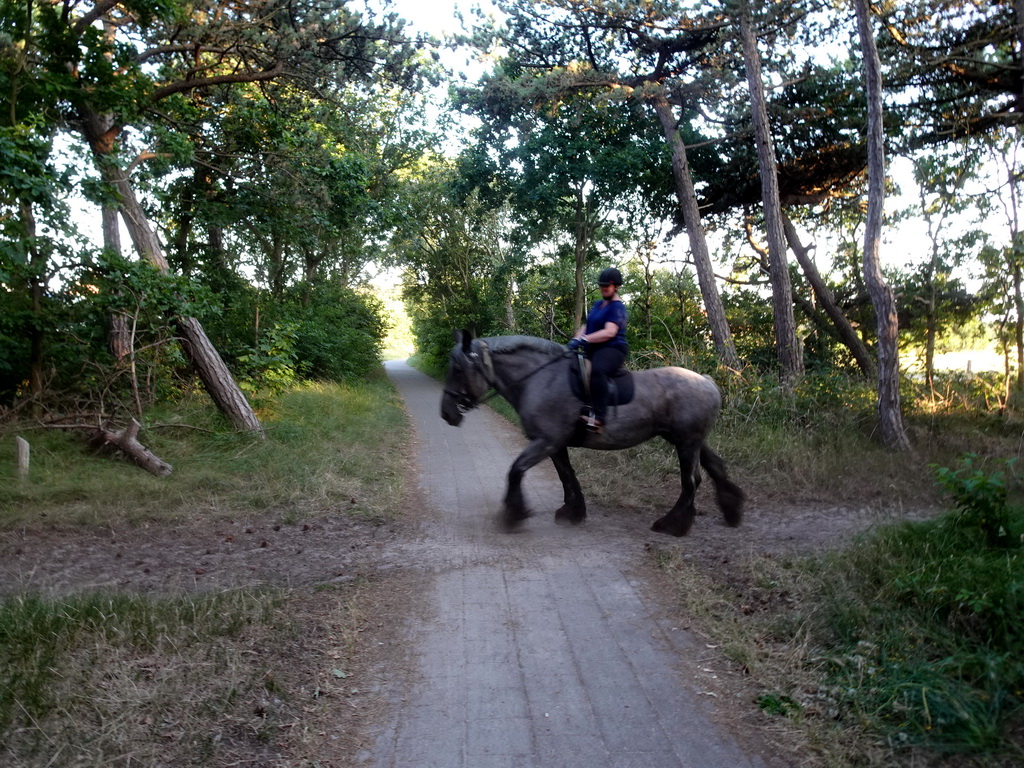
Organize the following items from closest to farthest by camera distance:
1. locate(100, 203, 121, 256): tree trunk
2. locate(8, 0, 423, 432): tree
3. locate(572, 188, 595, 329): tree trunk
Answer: locate(8, 0, 423, 432): tree, locate(100, 203, 121, 256): tree trunk, locate(572, 188, 595, 329): tree trunk

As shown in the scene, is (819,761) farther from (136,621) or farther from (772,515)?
(772,515)

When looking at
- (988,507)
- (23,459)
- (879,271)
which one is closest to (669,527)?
(988,507)

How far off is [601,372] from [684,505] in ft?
5.39

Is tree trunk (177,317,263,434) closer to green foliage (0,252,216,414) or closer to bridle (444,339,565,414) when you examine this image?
green foliage (0,252,216,414)

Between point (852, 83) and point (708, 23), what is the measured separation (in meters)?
3.51

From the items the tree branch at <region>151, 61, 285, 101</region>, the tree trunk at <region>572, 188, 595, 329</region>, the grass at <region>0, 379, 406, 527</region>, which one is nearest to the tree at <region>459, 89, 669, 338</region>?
the tree trunk at <region>572, 188, 595, 329</region>

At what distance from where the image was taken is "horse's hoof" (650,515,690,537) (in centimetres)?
689

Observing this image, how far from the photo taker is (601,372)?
6.77 meters

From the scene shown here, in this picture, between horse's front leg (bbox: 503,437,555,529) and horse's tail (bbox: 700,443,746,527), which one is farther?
horse's tail (bbox: 700,443,746,527)

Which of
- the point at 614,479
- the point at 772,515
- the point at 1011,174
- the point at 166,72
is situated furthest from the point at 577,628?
the point at 1011,174

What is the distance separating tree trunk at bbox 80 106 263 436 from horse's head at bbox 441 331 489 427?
18.0 ft

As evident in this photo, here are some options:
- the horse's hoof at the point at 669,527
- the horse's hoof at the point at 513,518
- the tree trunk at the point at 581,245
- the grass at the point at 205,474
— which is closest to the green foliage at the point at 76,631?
the horse's hoof at the point at 513,518

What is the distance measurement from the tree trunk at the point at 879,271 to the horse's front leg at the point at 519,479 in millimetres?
6293

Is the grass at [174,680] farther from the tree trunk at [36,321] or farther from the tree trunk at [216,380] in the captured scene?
the tree trunk at [216,380]
